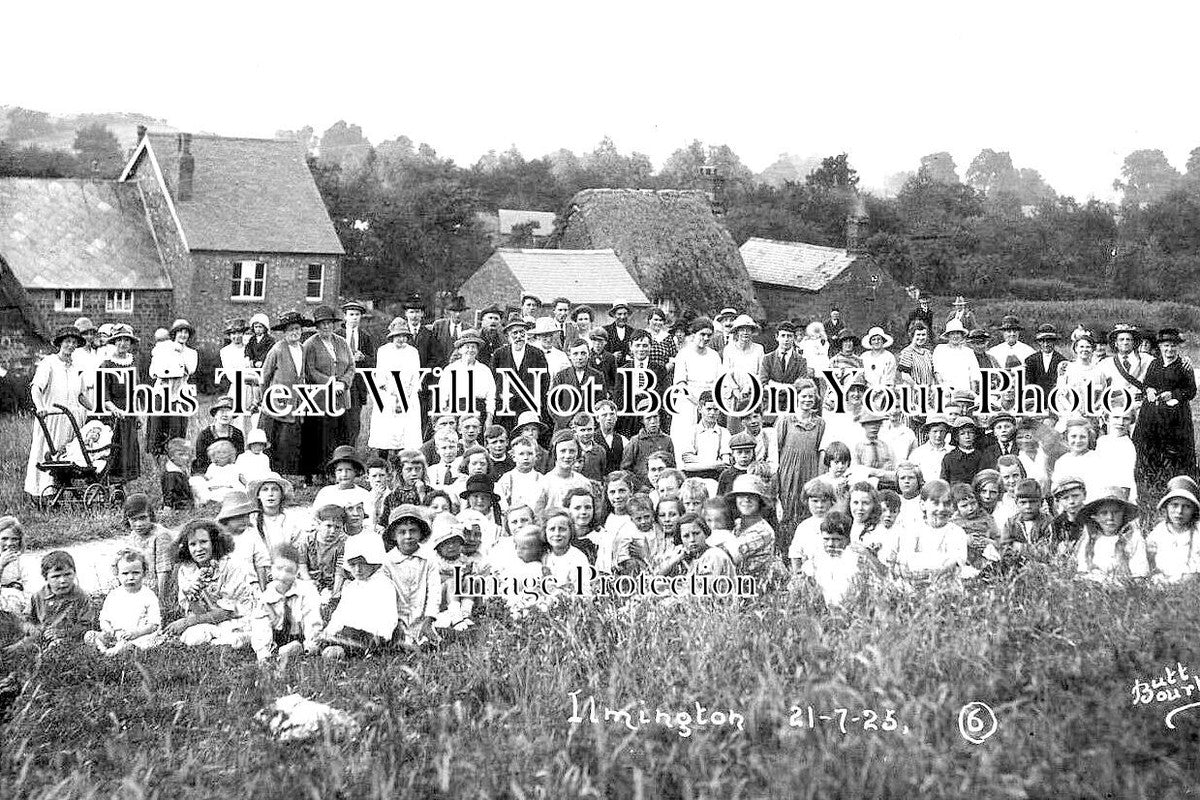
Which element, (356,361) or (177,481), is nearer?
(177,481)

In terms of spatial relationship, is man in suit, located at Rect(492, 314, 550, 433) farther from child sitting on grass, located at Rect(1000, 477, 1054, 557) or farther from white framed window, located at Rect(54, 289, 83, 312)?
white framed window, located at Rect(54, 289, 83, 312)

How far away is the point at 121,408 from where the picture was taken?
1113 cm

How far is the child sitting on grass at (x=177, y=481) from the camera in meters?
10.5

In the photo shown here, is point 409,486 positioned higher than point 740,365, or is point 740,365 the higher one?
point 740,365

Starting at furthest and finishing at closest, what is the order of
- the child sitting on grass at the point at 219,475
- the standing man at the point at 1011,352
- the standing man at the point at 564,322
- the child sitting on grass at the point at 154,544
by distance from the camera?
1. the standing man at the point at 564,322
2. the standing man at the point at 1011,352
3. the child sitting on grass at the point at 219,475
4. the child sitting on grass at the point at 154,544

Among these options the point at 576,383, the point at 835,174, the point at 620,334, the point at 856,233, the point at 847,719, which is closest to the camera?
the point at 847,719

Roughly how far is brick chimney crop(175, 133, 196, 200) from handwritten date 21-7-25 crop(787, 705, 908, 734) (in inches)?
1201

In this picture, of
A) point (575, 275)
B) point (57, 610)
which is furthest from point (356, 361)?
point (575, 275)

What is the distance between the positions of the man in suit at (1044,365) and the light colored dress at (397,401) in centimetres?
569

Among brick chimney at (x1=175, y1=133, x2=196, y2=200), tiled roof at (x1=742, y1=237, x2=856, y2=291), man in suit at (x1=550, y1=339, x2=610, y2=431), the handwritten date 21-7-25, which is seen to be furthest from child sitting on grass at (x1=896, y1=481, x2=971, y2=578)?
brick chimney at (x1=175, y1=133, x2=196, y2=200)

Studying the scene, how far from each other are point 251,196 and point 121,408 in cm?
2388

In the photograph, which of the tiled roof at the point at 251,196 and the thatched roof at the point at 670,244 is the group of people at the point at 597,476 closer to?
the thatched roof at the point at 670,244

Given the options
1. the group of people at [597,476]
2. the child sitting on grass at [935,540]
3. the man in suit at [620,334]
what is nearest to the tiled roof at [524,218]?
the man in suit at [620,334]

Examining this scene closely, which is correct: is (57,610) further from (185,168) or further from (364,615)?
(185,168)
